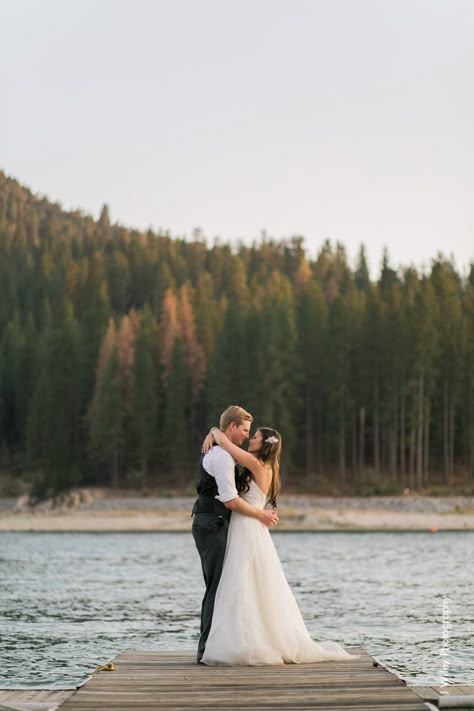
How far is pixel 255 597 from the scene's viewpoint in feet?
30.2

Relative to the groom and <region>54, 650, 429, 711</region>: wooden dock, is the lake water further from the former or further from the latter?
<region>54, 650, 429, 711</region>: wooden dock

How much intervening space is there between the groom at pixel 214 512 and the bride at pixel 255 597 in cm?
7

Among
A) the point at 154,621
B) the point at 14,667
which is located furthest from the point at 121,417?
the point at 14,667

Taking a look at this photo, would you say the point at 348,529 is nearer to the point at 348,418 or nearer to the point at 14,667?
the point at 348,418

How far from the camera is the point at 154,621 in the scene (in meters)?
18.6

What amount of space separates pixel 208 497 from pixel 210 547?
0.42 metres

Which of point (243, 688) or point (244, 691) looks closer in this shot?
point (244, 691)

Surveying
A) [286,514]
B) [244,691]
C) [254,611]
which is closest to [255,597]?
[254,611]

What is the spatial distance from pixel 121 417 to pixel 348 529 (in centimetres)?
2621

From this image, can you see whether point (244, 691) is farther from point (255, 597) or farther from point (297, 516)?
point (297, 516)

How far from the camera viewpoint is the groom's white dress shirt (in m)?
9.12

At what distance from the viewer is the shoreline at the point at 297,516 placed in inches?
2039

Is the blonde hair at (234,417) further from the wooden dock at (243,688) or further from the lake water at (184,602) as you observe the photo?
the lake water at (184,602)

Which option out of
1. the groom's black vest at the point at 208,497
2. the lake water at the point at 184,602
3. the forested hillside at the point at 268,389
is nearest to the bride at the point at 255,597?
the groom's black vest at the point at 208,497
